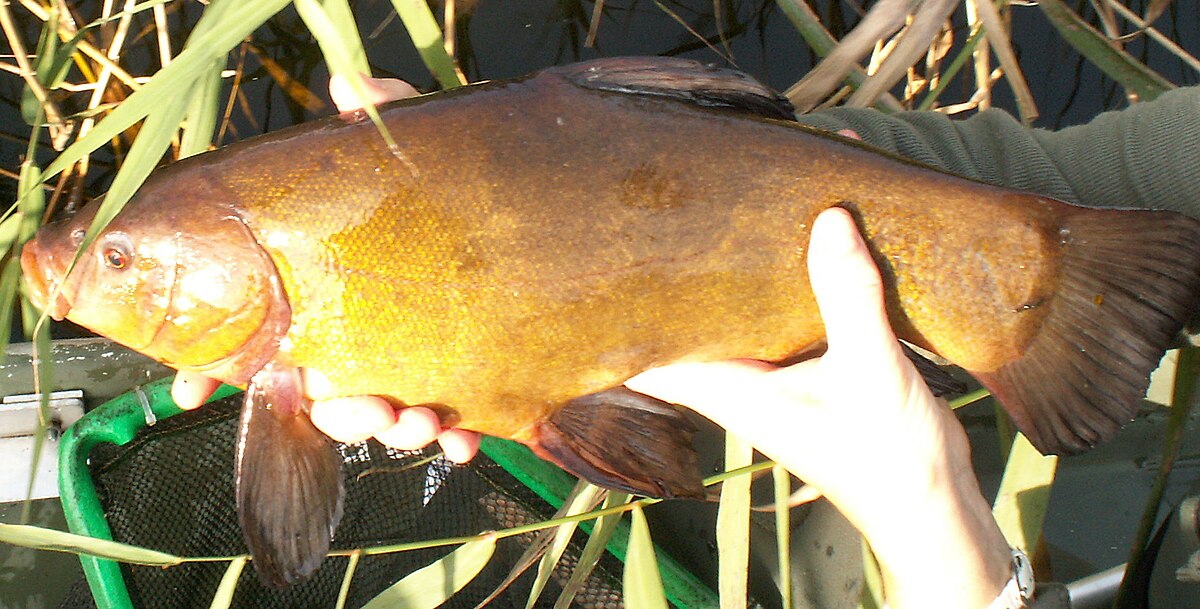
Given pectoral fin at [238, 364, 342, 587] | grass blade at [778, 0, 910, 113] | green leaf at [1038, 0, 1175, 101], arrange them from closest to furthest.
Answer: pectoral fin at [238, 364, 342, 587]
grass blade at [778, 0, 910, 113]
green leaf at [1038, 0, 1175, 101]

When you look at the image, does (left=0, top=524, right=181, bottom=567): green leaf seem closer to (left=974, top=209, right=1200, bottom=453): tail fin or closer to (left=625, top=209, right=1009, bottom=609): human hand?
(left=625, top=209, right=1009, bottom=609): human hand

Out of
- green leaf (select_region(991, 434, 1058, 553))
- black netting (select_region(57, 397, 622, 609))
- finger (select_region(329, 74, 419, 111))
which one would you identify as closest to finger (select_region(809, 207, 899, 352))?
green leaf (select_region(991, 434, 1058, 553))

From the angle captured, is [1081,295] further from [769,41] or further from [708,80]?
[769,41]

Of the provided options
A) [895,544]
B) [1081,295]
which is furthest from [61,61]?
[1081,295]

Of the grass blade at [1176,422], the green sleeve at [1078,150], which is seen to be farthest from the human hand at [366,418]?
the grass blade at [1176,422]

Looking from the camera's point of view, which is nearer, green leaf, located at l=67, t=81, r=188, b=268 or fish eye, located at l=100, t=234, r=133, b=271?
green leaf, located at l=67, t=81, r=188, b=268

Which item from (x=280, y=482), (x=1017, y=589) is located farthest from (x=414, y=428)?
(x=1017, y=589)

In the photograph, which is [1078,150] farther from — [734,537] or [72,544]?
[72,544]
